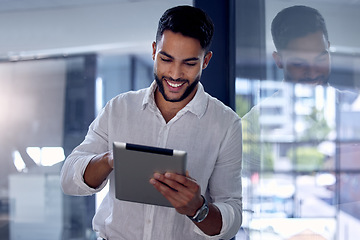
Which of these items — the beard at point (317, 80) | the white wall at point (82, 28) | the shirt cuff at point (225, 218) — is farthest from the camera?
the white wall at point (82, 28)

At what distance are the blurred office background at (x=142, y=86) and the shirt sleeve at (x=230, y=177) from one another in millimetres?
166

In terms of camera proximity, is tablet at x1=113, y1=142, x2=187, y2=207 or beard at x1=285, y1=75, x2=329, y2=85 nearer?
tablet at x1=113, y1=142, x2=187, y2=207

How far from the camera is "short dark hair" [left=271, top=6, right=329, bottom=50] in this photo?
50.4 inches

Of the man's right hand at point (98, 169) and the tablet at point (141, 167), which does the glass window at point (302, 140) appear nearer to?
the tablet at point (141, 167)

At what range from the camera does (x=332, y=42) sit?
3.84ft

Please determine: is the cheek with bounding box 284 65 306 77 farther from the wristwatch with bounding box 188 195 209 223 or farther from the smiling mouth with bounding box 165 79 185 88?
the wristwatch with bounding box 188 195 209 223

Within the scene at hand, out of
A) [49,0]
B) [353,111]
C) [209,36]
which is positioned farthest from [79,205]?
[353,111]

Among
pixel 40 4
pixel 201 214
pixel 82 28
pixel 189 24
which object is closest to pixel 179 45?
pixel 189 24

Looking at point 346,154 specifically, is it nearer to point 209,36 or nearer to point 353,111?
point 353,111

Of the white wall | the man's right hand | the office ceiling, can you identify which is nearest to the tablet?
the man's right hand

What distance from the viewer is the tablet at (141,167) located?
1.10m

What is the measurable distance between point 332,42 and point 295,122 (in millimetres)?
336

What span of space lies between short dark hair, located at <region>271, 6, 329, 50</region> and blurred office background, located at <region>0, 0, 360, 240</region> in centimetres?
3

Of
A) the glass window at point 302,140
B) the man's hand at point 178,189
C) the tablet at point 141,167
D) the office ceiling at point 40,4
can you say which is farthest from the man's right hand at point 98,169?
the office ceiling at point 40,4
